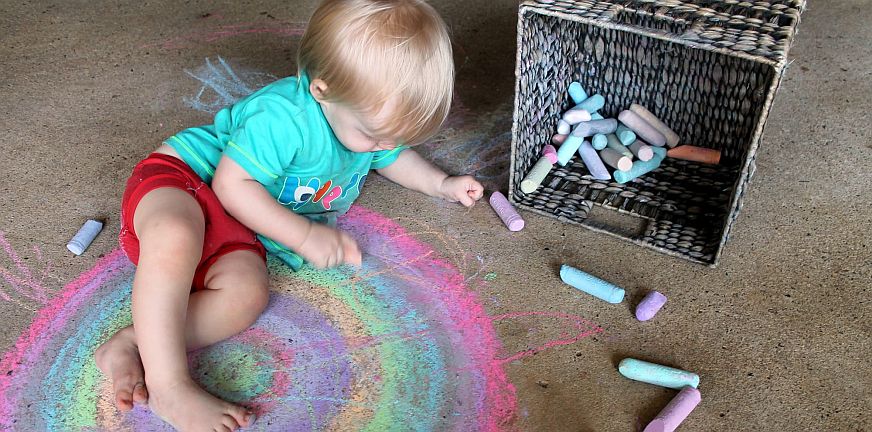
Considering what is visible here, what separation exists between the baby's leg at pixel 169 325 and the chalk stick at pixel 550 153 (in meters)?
0.69

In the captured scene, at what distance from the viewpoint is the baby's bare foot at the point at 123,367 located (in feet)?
3.36

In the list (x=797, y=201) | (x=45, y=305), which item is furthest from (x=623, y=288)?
(x=45, y=305)

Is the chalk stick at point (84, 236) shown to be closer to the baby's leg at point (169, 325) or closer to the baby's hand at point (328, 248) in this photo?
the baby's leg at point (169, 325)

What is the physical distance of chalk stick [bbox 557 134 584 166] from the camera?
1.50 meters

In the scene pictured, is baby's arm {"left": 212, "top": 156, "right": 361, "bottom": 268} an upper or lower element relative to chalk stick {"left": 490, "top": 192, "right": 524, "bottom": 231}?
upper

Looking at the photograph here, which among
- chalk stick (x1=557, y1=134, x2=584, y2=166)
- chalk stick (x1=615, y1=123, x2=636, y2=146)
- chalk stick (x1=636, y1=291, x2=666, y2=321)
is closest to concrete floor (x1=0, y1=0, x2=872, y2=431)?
chalk stick (x1=636, y1=291, x2=666, y2=321)

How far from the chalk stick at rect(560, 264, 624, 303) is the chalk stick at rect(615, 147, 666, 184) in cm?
30

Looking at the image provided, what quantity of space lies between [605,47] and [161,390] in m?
1.07

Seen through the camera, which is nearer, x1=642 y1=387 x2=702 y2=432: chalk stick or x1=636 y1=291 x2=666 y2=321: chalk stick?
x1=642 y1=387 x2=702 y2=432: chalk stick

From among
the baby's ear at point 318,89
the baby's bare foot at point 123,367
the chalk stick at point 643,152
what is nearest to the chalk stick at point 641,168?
the chalk stick at point 643,152

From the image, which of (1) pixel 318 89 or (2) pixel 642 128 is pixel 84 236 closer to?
(1) pixel 318 89

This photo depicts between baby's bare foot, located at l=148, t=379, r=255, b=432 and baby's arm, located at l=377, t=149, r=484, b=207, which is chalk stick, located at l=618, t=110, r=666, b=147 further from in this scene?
baby's bare foot, located at l=148, t=379, r=255, b=432

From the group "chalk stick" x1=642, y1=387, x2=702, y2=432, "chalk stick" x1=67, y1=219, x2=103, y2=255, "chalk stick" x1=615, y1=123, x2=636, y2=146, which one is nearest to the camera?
"chalk stick" x1=642, y1=387, x2=702, y2=432

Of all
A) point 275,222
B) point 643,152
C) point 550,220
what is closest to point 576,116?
point 643,152
